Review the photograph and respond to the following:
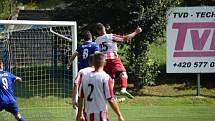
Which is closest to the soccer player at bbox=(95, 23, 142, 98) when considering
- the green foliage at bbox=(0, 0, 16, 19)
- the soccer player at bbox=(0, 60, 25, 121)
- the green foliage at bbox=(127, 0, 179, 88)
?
the soccer player at bbox=(0, 60, 25, 121)

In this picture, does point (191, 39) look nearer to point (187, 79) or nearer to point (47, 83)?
point (187, 79)

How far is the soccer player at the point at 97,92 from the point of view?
948 centimetres

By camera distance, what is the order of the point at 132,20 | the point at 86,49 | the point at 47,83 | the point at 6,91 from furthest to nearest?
the point at 132,20
the point at 47,83
the point at 6,91
the point at 86,49

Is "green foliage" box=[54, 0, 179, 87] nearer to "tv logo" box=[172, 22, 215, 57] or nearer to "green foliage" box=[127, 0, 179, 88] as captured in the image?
"green foliage" box=[127, 0, 179, 88]

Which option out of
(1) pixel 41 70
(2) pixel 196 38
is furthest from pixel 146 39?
(1) pixel 41 70

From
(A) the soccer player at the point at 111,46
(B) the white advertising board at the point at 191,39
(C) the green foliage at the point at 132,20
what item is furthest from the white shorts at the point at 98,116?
(C) the green foliage at the point at 132,20

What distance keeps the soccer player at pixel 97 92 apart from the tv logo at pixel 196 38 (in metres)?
14.2

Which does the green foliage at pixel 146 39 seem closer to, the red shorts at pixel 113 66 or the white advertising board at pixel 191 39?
the white advertising board at pixel 191 39

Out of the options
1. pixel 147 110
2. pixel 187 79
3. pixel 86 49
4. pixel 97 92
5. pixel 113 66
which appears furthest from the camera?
pixel 187 79

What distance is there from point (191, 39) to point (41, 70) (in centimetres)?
678

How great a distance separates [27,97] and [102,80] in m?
12.2

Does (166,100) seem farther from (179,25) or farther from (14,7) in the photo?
(14,7)

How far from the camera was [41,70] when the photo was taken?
2017cm

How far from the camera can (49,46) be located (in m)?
20.1
